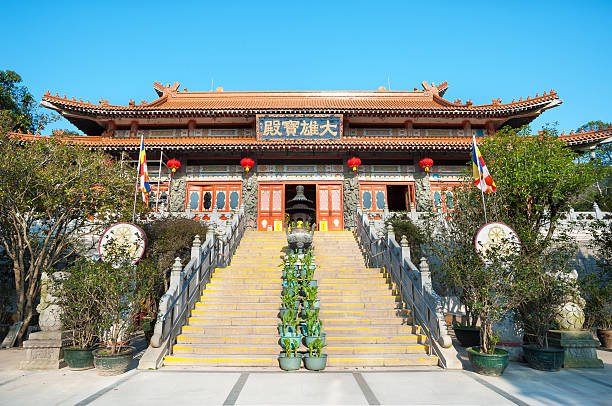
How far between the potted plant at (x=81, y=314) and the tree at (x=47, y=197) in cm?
326

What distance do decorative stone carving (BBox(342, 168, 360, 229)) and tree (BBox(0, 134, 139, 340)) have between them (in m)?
9.35

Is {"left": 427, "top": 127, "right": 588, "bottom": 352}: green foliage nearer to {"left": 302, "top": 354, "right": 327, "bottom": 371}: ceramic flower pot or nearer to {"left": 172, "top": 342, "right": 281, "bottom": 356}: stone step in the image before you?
{"left": 302, "top": 354, "right": 327, "bottom": 371}: ceramic flower pot

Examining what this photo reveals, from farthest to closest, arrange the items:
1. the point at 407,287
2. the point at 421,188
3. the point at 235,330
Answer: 1. the point at 421,188
2. the point at 407,287
3. the point at 235,330

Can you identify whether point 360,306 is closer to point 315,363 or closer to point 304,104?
point 315,363

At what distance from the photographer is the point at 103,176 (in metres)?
10.1

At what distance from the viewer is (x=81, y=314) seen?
21.8 feet

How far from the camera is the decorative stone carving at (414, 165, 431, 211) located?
1638cm

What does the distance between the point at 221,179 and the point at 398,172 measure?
872cm

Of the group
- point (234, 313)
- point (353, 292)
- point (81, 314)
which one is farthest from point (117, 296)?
point (353, 292)

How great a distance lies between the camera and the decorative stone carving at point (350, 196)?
16312 millimetres

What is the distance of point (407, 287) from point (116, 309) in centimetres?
643

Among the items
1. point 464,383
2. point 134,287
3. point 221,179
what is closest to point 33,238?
point 134,287

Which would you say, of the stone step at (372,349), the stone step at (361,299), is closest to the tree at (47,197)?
the stone step at (361,299)

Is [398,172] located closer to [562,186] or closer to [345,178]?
[345,178]
